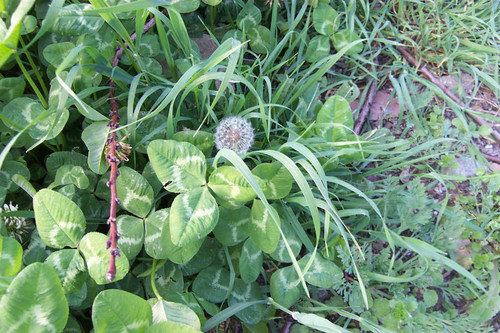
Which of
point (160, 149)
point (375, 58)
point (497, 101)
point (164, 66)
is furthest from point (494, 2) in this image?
point (160, 149)

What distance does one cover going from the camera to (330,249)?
1392 millimetres

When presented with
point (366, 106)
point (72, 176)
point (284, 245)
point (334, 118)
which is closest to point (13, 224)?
point (72, 176)

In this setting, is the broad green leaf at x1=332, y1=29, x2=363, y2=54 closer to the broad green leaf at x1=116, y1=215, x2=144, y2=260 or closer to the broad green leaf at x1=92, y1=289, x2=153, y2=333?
the broad green leaf at x1=116, y1=215, x2=144, y2=260

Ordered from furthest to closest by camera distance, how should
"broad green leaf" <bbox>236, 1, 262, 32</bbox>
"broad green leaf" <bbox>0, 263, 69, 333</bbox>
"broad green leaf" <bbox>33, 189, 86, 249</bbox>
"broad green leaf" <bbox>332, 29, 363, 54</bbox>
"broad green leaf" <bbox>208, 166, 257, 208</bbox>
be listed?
1. "broad green leaf" <bbox>332, 29, 363, 54</bbox>
2. "broad green leaf" <bbox>236, 1, 262, 32</bbox>
3. "broad green leaf" <bbox>208, 166, 257, 208</bbox>
4. "broad green leaf" <bbox>33, 189, 86, 249</bbox>
5. "broad green leaf" <bbox>0, 263, 69, 333</bbox>

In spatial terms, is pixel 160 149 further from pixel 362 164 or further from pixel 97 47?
pixel 362 164

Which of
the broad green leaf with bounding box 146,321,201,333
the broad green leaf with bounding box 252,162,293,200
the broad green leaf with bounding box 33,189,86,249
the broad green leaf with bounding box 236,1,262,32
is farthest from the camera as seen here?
the broad green leaf with bounding box 236,1,262,32

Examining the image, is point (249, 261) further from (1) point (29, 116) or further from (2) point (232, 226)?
(1) point (29, 116)

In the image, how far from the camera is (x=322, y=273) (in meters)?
1.32

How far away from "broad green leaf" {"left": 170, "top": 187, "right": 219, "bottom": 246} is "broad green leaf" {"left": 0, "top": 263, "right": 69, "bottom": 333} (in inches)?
11.8

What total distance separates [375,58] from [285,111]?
620 mm

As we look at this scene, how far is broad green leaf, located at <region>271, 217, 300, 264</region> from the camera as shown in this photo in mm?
1318

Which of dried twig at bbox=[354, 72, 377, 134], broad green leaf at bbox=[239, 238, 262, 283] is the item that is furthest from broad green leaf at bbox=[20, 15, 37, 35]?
dried twig at bbox=[354, 72, 377, 134]

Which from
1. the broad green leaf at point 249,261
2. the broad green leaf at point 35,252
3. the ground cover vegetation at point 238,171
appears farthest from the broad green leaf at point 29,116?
the broad green leaf at point 249,261

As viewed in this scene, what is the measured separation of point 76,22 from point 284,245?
0.94m
